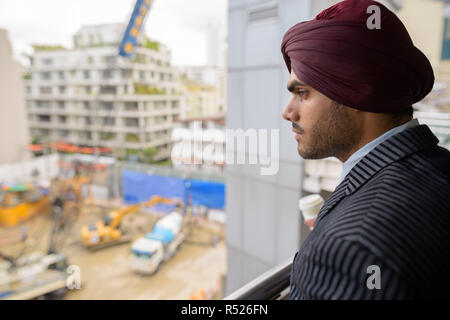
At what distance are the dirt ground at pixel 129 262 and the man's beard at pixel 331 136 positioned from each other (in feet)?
15.0

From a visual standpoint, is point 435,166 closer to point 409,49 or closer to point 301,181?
point 409,49

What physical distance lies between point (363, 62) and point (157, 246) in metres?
5.49

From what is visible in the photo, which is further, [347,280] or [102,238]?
[102,238]

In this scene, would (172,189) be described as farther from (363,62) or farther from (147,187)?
(363,62)

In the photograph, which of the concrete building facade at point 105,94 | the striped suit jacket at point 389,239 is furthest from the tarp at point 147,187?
the striped suit jacket at point 389,239

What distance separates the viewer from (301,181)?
252 cm

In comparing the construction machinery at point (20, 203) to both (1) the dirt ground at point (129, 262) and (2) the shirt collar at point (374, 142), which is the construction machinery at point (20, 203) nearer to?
(1) the dirt ground at point (129, 262)

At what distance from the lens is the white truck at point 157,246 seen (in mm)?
5348

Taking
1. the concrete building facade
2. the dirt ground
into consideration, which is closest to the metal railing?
the dirt ground

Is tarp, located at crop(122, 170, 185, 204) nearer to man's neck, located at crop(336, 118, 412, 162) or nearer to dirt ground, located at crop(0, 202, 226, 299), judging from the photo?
dirt ground, located at crop(0, 202, 226, 299)

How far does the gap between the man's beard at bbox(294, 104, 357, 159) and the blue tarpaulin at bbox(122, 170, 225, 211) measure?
258 inches

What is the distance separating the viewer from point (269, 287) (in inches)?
31.9

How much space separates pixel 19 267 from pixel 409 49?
558 centimetres
